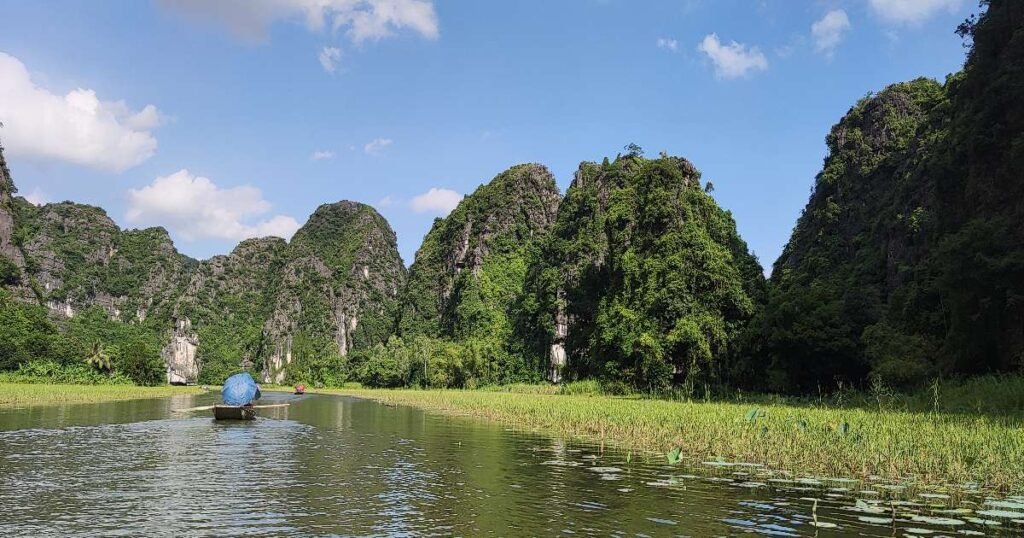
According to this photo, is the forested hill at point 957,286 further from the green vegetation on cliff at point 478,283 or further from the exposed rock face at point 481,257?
the exposed rock face at point 481,257

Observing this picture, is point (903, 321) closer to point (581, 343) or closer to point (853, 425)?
point (853, 425)

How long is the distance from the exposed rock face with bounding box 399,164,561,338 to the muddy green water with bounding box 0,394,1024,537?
294 ft

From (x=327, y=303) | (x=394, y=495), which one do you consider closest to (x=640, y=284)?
(x=394, y=495)

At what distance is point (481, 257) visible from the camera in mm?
128125

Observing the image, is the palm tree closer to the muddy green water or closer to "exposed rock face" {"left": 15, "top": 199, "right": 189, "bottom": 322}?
the muddy green water

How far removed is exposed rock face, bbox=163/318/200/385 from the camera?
162 metres

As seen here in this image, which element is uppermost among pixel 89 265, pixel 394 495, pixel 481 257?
pixel 89 265

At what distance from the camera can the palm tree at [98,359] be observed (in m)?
88.4

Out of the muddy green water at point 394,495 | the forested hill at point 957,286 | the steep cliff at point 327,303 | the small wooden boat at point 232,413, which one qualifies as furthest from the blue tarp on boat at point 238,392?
the steep cliff at point 327,303

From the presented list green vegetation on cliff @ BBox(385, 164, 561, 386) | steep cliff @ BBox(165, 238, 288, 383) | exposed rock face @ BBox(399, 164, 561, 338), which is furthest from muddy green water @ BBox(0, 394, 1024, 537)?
steep cliff @ BBox(165, 238, 288, 383)

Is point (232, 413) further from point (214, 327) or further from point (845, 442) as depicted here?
point (214, 327)

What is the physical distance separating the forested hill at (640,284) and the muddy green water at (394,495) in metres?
23.8

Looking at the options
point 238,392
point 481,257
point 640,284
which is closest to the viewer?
point 238,392

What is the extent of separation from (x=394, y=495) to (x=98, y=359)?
9616 centimetres
